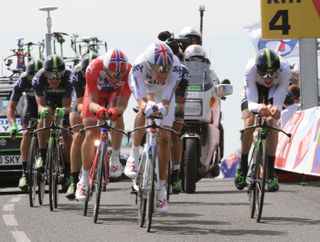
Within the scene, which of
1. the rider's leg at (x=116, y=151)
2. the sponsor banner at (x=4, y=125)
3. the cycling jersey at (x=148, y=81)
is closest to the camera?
the cycling jersey at (x=148, y=81)

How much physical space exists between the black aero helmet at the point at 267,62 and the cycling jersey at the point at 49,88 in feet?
10.7

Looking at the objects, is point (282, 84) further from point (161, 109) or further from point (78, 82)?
point (78, 82)

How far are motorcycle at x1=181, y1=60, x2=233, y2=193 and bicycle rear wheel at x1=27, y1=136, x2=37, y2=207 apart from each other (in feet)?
8.39

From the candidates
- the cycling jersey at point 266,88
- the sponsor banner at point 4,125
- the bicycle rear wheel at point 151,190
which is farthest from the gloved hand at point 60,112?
the sponsor banner at point 4,125

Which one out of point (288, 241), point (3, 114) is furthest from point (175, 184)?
point (3, 114)

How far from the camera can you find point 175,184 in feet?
55.8

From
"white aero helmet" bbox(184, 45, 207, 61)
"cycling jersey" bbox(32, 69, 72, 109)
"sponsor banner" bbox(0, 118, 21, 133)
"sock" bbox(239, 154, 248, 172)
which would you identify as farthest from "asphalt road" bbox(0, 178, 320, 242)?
"sponsor banner" bbox(0, 118, 21, 133)

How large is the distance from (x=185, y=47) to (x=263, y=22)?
4243 millimetres

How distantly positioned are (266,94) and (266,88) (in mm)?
70

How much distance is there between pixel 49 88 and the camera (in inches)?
685

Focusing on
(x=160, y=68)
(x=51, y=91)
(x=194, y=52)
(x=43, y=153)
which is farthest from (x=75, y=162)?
(x=194, y=52)

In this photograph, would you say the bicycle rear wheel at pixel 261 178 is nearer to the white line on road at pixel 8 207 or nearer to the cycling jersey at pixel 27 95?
the white line on road at pixel 8 207

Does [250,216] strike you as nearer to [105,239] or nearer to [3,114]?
[105,239]

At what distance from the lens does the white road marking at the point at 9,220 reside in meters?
14.6
